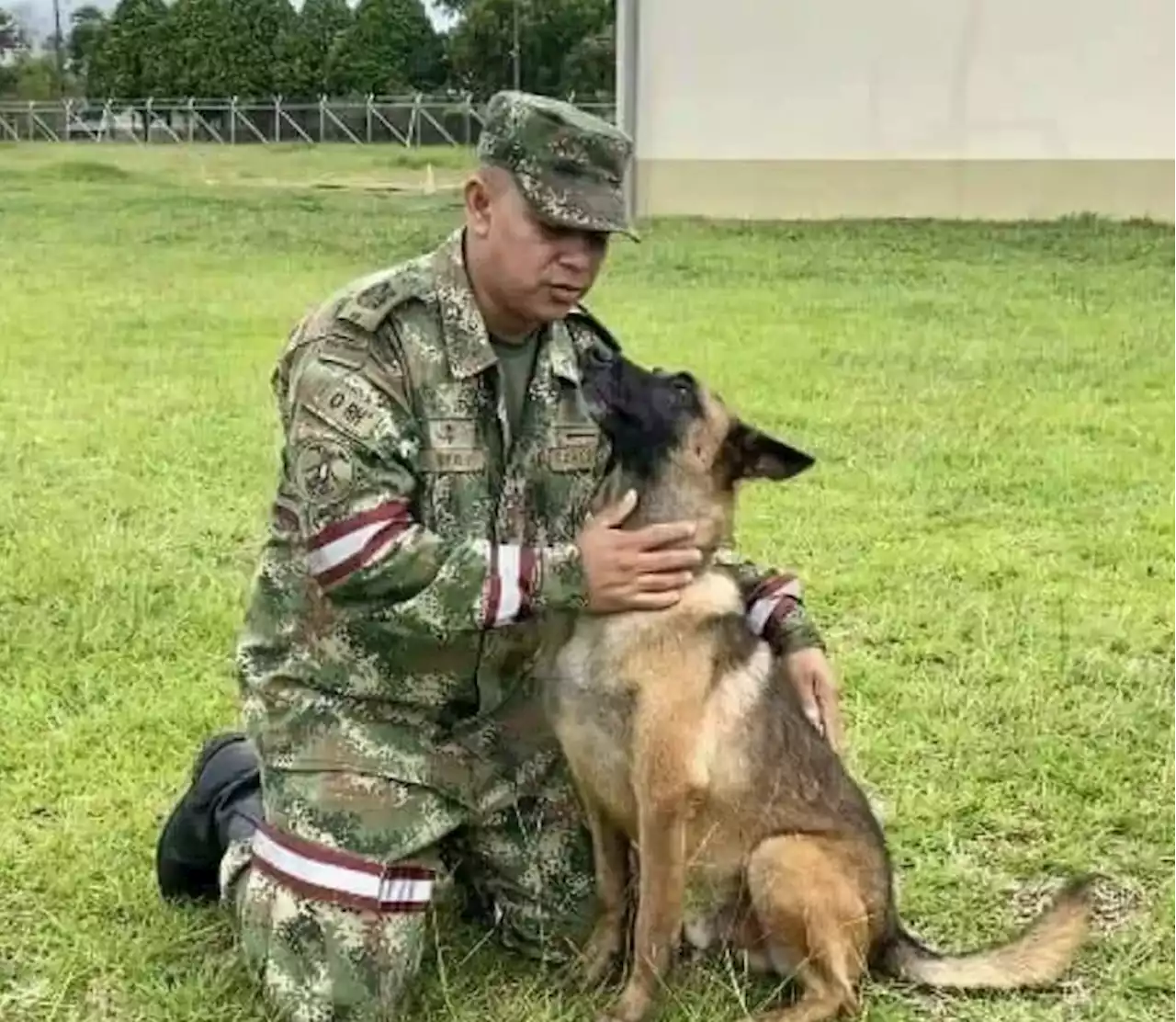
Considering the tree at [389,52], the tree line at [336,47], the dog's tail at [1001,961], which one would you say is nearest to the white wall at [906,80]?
the dog's tail at [1001,961]

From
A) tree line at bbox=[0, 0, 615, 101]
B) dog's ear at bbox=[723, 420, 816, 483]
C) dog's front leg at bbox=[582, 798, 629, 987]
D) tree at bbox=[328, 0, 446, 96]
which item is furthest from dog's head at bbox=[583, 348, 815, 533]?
tree at bbox=[328, 0, 446, 96]

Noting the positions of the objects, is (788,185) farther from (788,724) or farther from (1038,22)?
(788,724)

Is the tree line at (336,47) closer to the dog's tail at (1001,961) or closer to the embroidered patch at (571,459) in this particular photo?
the embroidered patch at (571,459)

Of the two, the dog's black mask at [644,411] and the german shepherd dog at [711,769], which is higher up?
the dog's black mask at [644,411]

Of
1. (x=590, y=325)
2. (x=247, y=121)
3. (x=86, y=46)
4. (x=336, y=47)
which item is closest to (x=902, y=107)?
(x=590, y=325)

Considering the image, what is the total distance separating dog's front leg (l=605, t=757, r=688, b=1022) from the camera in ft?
9.68

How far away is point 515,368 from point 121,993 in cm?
128

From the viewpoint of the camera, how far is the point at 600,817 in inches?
125

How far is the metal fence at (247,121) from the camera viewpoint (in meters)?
38.0

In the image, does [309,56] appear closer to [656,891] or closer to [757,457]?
[757,457]

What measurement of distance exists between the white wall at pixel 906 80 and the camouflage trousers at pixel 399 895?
51.6 feet

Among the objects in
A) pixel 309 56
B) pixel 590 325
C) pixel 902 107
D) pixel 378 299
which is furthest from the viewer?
pixel 309 56

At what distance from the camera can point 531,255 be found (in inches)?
118

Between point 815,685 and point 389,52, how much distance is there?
48288mm
